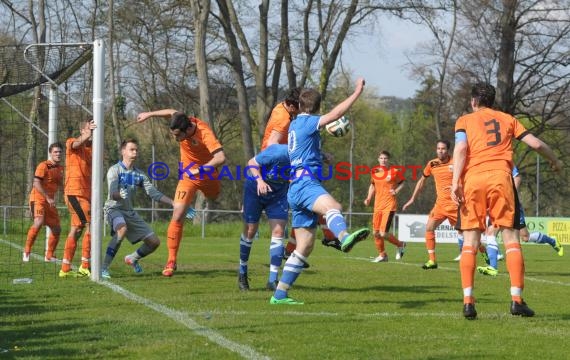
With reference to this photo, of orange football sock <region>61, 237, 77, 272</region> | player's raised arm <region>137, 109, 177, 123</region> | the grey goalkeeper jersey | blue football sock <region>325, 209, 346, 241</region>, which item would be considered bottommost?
orange football sock <region>61, 237, 77, 272</region>

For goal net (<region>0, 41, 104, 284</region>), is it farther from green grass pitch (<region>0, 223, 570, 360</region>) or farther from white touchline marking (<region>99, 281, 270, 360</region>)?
white touchline marking (<region>99, 281, 270, 360</region>)

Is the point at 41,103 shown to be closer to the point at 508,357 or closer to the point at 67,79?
the point at 67,79

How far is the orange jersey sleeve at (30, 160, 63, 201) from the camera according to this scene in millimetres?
13898

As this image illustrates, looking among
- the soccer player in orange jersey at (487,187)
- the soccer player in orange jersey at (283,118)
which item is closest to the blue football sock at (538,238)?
the soccer player in orange jersey at (283,118)

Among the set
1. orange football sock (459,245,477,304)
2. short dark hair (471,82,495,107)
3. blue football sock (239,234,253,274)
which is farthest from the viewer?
blue football sock (239,234,253,274)

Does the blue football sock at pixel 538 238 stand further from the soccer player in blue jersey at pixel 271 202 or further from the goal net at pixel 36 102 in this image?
the goal net at pixel 36 102

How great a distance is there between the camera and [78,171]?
12.2 metres

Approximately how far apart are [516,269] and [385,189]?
952 cm

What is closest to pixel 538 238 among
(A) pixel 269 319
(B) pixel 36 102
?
(A) pixel 269 319

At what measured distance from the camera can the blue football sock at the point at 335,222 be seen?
7680 mm

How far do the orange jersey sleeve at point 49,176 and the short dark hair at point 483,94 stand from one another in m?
7.99

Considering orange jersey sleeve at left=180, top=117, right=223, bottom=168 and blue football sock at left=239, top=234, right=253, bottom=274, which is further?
orange jersey sleeve at left=180, top=117, right=223, bottom=168

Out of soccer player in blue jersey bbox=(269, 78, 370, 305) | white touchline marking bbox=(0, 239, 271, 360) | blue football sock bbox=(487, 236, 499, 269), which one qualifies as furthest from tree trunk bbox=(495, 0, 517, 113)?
soccer player in blue jersey bbox=(269, 78, 370, 305)

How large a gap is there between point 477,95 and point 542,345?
2.45 meters
